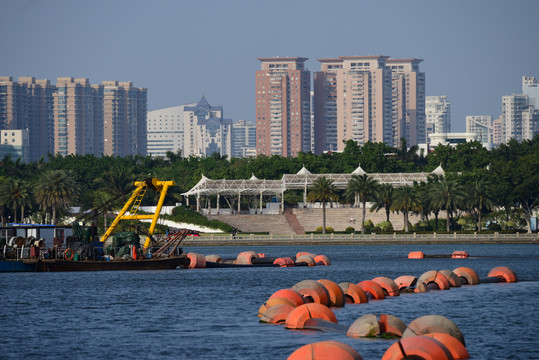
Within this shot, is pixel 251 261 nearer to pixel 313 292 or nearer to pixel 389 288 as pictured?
pixel 389 288

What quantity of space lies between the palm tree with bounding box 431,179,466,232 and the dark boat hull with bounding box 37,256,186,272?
197 ft

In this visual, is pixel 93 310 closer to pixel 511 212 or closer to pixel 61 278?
pixel 61 278

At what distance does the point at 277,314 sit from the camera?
39188 millimetres

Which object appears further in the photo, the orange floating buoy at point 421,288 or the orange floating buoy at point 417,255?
the orange floating buoy at point 417,255

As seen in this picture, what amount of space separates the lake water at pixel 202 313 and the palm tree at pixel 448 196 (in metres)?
48.5

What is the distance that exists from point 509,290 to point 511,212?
78112mm

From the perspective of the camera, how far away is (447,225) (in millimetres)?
124750

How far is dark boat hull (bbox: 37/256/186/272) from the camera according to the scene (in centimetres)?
6662

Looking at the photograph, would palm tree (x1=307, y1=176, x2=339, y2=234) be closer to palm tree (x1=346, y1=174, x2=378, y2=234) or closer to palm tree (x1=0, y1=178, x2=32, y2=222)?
palm tree (x1=346, y1=174, x2=378, y2=234)

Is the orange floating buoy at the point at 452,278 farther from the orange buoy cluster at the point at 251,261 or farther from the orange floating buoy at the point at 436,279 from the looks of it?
the orange buoy cluster at the point at 251,261

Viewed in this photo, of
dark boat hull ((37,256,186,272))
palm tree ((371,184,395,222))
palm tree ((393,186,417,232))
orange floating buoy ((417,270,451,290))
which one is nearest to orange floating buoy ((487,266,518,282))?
orange floating buoy ((417,270,451,290))

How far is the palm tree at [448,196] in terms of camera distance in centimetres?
12362

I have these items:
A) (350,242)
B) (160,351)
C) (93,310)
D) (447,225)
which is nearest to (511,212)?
(447,225)

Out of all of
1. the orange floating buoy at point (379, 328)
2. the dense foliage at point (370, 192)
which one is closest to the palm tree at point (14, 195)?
the dense foliage at point (370, 192)
